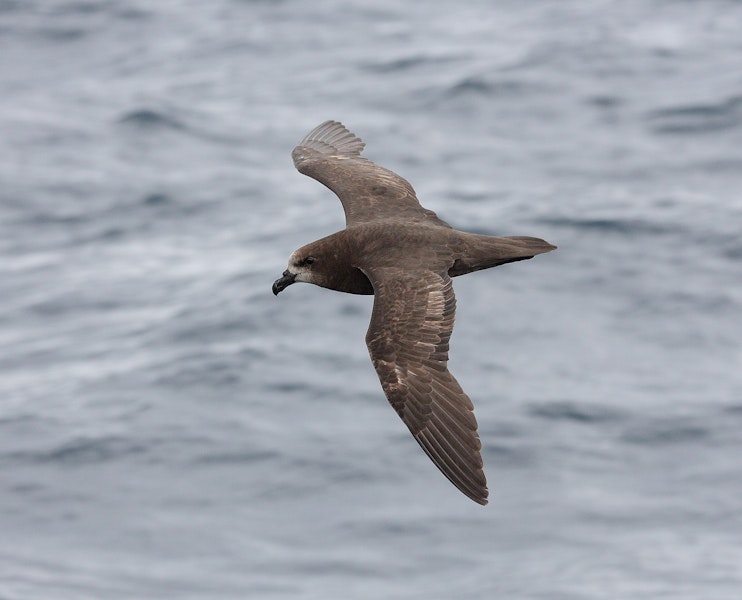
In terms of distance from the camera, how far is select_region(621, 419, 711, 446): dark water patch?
16.4m

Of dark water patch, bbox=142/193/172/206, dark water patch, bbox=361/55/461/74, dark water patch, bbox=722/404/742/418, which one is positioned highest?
dark water patch, bbox=361/55/461/74

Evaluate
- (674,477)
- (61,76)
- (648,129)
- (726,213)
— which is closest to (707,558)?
(674,477)

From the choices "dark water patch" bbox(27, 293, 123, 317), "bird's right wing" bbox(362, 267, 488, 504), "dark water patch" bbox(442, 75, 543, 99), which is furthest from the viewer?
"dark water patch" bbox(442, 75, 543, 99)

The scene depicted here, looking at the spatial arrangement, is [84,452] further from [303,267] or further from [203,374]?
[303,267]

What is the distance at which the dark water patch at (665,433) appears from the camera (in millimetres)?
16359

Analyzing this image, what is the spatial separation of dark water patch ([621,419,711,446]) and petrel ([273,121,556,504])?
581cm

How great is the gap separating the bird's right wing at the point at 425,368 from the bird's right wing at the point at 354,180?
1.23 meters

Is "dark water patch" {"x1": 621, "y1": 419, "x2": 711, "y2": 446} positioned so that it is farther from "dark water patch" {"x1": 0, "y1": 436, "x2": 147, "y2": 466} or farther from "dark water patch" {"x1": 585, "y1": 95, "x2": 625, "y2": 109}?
"dark water patch" {"x1": 585, "y1": 95, "x2": 625, "y2": 109}

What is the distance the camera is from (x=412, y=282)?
9.95 metres

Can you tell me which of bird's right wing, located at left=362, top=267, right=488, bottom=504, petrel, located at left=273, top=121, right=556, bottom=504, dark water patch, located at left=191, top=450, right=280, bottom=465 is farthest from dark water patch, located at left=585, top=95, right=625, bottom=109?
bird's right wing, located at left=362, top=267, right=488, bottom=504

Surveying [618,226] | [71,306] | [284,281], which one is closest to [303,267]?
[284,281]

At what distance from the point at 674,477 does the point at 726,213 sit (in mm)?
5460

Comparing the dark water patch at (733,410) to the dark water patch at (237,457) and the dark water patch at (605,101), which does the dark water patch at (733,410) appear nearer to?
the dark water patch at (237,457)

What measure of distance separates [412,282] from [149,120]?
1682 centimetres
